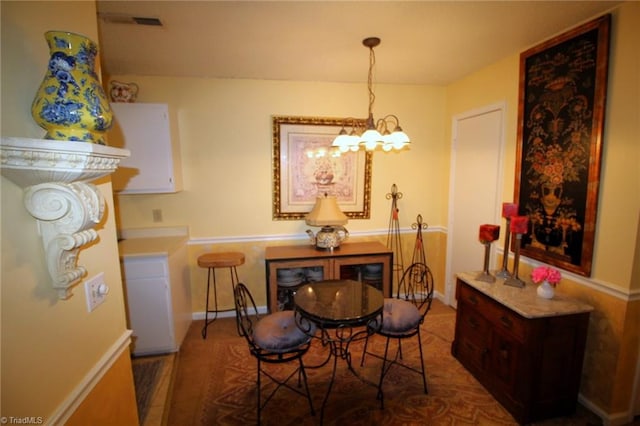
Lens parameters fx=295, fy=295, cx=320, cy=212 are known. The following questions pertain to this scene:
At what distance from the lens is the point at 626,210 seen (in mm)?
1768

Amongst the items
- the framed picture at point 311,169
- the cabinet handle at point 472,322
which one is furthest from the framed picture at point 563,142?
the framed picture at point 311,169

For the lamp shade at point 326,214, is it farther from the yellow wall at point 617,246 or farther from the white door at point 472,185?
the yellow wall at point 617,246

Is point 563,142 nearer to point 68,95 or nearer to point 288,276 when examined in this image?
point 288,276

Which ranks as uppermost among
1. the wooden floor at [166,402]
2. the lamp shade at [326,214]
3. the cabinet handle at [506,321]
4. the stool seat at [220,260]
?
the lamp shade at [326,214]

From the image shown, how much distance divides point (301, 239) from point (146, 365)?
184cm

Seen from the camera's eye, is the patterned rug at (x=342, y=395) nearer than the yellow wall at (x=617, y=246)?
No

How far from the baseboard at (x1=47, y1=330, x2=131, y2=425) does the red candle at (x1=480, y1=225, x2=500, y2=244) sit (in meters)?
2.45

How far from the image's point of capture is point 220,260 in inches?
114

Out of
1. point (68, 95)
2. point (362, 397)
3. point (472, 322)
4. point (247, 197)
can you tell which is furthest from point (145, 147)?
point (472, 322)

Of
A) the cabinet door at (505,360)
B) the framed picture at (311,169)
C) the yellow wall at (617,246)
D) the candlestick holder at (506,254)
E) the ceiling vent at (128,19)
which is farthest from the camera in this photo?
the framed picture at (311,169)

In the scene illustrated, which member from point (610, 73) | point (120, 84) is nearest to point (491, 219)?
point (610, 73)

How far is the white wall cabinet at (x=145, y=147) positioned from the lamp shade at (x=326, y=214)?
4.60ft

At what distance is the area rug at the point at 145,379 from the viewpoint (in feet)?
6.86

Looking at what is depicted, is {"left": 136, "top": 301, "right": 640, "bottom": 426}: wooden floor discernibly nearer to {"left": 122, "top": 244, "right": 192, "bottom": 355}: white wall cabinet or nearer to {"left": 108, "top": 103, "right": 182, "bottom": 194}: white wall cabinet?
{"left": 122, "top": 244, "right": 192, "bottom": 355}: white wall cabinet
